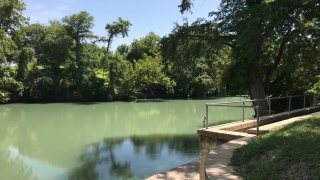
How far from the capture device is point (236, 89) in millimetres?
15688

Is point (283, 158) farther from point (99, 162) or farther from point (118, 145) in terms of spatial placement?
point (118, 145)

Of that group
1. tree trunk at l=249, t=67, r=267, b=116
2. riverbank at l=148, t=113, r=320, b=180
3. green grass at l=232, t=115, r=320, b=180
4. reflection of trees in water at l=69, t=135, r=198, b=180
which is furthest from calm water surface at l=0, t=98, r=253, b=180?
green grass at l=232, t=115, r=320, b=180

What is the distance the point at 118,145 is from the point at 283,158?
1191cm

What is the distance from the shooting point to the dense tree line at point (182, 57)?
1317 centimetres

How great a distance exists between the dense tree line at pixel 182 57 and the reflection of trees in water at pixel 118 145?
3.28m

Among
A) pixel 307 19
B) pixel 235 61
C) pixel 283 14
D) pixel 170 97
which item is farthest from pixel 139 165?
pixel 170 97

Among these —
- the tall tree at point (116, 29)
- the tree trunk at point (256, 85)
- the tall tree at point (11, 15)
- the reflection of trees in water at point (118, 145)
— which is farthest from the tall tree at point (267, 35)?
the tall tree at point (116, 29)

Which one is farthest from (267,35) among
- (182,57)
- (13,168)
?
(13,168)

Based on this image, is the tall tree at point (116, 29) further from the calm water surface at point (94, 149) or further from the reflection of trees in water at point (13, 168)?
the reflection of trees in water at point (13, 168)

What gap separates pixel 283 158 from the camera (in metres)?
4.42

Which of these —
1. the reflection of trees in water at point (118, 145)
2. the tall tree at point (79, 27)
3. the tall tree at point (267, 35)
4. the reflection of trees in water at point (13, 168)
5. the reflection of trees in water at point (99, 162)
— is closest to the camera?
the reflection of trees in water at point (99, 162)

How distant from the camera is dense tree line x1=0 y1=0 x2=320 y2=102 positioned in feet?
43.2

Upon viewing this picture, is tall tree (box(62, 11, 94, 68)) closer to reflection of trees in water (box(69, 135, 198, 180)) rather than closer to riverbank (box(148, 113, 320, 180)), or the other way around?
reflection of trees in water (box(69, 135, 198, 180))

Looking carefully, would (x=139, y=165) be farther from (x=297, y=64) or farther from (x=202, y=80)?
(x=202, y=80)
